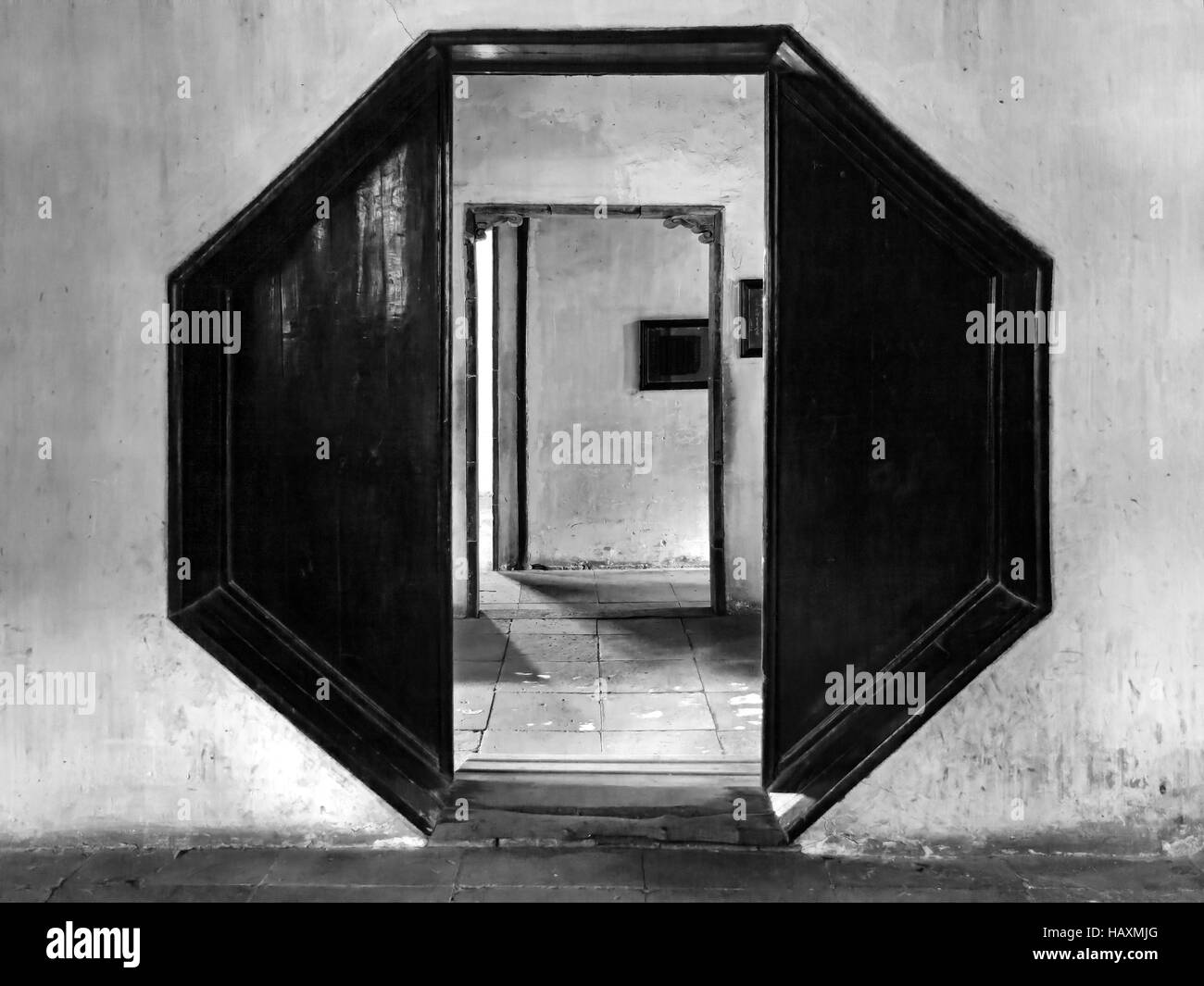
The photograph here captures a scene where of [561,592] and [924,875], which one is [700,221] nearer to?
[561,592]

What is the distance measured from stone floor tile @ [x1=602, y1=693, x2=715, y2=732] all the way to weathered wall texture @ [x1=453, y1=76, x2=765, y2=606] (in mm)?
2322

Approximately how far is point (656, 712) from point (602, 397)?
424cm

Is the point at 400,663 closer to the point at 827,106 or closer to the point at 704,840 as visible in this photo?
the point at 704,840

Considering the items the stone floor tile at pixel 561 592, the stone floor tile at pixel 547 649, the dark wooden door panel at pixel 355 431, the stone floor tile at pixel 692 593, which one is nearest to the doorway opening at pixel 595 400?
the stone floor tile at pixel 561 592

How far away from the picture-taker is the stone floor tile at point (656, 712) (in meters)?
4.15

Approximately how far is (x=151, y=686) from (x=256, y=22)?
1923 mm

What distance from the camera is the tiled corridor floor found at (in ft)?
13.0

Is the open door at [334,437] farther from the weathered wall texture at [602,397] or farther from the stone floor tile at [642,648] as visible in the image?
the weathered wall texture at [602,397]

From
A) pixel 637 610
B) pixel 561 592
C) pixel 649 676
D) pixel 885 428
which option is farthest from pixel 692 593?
pixel 885 428

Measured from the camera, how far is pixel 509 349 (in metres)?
8.18

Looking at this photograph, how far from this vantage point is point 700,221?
6.23 meters

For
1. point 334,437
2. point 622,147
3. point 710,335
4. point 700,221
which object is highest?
point 622,147

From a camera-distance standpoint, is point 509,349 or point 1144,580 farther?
point 509,349

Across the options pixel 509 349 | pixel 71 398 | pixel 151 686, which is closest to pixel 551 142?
pixel 509 349
